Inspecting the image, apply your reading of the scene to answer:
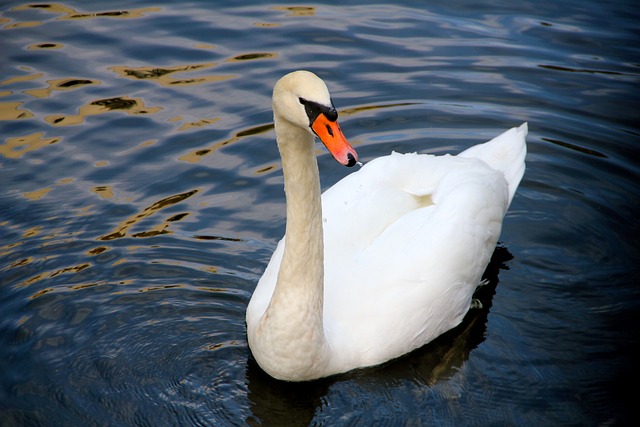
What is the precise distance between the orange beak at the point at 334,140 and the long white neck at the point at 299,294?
700 mm

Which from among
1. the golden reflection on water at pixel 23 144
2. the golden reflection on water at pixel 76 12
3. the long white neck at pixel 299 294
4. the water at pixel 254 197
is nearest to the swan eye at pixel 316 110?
the long white neck at pixel 299 294

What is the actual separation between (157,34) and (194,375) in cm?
669

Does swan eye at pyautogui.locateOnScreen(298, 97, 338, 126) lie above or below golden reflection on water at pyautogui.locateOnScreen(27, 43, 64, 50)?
above

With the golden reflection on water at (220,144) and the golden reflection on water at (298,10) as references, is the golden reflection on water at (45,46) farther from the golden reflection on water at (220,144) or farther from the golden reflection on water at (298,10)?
the golden reflection on water at (220,144)

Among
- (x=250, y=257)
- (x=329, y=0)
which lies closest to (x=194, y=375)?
(x=250, y=257)

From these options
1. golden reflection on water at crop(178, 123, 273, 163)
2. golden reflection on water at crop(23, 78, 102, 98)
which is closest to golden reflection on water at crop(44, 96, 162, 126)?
golden reflection on water at crop(23, 78, 102, 98)

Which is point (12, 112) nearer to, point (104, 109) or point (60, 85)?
point (60, 85)

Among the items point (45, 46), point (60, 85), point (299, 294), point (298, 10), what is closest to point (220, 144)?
point (60, 85)

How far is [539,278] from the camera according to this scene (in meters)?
7.87

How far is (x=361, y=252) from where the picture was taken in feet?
23.3

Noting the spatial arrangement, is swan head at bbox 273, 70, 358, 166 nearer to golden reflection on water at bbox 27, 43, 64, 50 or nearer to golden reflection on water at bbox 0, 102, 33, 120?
golden reflection on water at bbox 0, 102, 33, 120

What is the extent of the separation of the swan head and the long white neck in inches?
22.0

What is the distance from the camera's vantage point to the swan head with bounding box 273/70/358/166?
538cm

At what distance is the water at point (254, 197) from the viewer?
21.4 feet
